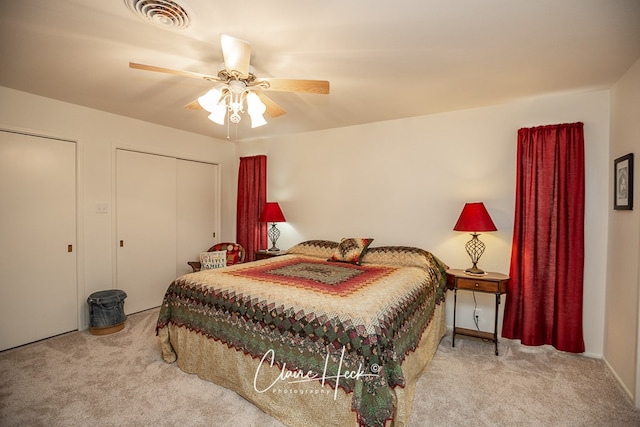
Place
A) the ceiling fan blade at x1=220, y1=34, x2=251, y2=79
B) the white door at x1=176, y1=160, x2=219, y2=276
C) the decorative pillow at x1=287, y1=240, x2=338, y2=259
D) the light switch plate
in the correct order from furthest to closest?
the white door at x1=176, y1=160, x2=219, y2=276
the decorative pillow at x1=287, y1=240, x2=338, y2=259
the light switch plate
the ceiling fan blade at x1=220, y1=34, x2=251, y2=79

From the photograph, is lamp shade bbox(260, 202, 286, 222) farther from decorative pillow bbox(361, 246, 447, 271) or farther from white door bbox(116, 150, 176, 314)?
decorative pillow bbox(361, 246, 447, 271)

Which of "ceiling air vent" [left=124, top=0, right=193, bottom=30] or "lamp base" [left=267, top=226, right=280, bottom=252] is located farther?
"lamp base" [left=267, top=226, right=280, bottom=252]

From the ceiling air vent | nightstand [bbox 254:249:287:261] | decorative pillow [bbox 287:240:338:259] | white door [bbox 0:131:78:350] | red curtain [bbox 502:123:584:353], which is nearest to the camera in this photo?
the ceiling air vent

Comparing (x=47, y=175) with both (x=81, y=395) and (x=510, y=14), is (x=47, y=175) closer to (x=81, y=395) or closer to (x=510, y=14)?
(x=81, y=395)

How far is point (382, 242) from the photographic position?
371 centimetres

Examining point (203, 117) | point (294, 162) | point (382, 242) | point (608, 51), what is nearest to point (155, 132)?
point (203, 117)

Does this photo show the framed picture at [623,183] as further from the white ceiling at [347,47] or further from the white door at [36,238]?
the white door at [36,238]

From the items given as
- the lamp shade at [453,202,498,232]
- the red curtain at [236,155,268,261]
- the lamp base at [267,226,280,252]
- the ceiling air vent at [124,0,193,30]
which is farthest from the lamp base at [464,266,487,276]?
the ceiling air vent at [124,0,193,30]

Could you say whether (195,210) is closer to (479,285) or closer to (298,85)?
(298,85)

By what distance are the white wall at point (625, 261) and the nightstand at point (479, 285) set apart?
78cm

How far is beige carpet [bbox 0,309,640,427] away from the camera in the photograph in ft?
6.23

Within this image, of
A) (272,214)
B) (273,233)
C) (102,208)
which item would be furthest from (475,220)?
(102,208)

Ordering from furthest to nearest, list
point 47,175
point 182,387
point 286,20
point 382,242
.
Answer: point 382,242, point 47,175, point 182,387, point 286,20

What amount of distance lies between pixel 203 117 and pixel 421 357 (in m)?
3.44
